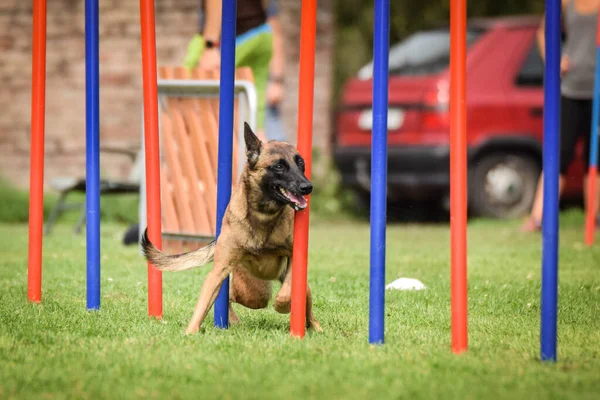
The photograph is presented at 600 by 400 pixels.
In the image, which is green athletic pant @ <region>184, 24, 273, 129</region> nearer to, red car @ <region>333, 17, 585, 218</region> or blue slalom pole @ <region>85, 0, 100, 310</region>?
red car @ <region>333, 17, 585, 218</region>

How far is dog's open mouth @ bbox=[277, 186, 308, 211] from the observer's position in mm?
4121

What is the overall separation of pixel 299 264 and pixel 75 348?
3.33ft

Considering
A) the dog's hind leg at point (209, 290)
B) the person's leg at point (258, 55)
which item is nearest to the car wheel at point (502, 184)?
the person's leg at point (258, 55)

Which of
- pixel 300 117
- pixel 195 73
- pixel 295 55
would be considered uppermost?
pixel 295 55

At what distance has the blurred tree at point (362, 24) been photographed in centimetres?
1310

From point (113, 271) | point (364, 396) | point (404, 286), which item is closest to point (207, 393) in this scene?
point (364, 396)

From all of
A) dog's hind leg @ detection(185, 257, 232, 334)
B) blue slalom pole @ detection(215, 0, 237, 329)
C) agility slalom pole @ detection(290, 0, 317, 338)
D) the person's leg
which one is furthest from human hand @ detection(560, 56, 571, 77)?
dog's hind leg @ detection(185, 257, 232, 334)

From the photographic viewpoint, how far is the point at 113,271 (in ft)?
22.0

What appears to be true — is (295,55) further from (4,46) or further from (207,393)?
(207,393)

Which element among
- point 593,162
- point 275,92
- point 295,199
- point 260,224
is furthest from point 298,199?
point 275,92

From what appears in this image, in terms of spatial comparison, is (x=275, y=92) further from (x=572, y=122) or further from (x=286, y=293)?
(x=286, y=293)

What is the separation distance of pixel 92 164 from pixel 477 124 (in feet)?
20.4

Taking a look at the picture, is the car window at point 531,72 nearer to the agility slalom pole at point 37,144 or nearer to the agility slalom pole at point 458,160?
the agility slalom pole at point 37,144

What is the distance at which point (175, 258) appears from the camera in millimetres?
4586
